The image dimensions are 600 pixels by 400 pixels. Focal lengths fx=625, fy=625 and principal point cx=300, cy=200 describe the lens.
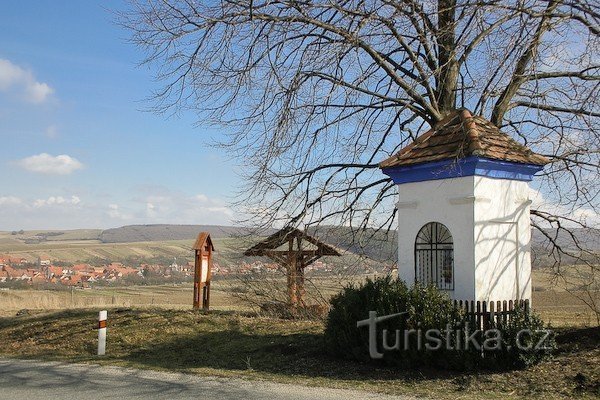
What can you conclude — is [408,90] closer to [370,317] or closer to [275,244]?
[370,317]

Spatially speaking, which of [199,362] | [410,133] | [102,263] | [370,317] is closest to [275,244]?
[410,133]

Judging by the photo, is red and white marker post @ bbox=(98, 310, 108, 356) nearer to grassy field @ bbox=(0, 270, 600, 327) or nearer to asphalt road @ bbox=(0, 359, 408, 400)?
asphalt road @ bbox=(0, 359, 408, 400)

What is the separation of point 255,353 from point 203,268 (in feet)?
23.7

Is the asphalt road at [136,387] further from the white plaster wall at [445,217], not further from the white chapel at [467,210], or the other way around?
the white chapel at [467,210]

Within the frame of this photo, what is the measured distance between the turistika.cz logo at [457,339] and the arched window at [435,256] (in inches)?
59.2

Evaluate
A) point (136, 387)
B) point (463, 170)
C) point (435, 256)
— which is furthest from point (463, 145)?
point (136, 387)

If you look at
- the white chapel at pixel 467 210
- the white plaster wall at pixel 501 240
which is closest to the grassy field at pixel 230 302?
the white plaster wall at pixel 501 240

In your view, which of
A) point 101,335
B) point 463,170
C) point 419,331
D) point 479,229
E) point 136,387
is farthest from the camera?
point 101,335

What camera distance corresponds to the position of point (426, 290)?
10094mm

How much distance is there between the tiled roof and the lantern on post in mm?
8387

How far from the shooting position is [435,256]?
37.4ft

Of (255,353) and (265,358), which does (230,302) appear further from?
(265,358)

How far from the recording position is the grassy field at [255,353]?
868 cm

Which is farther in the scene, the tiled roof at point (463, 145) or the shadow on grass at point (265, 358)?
the tiled roof at point (463, 145)
